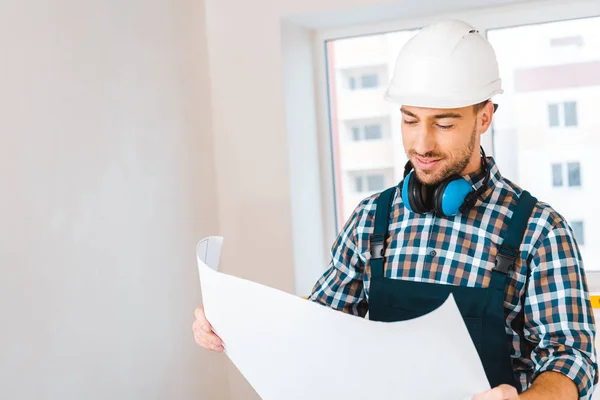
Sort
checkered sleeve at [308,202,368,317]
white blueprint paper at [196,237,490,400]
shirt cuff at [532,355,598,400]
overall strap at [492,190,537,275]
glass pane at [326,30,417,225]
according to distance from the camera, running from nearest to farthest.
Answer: white blueprint paper at [196,237,490,400], shirt cuff at [532,355,598,400], overall strap at [492,190,537,275], checkered sleeve at [308,202,368,317], glass pane at [326,30,417,225]

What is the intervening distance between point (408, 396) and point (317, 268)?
82.9 inches

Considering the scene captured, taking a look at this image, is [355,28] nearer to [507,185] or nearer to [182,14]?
[182,14]

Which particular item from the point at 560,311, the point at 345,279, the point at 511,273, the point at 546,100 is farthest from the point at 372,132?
the point at 560,311

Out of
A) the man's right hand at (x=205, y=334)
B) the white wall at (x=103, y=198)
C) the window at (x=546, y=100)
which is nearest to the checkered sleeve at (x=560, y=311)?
the man's right hand at (x=205, y=334)

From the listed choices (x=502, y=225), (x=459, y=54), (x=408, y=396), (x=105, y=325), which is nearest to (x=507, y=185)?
(x=502, y=225)

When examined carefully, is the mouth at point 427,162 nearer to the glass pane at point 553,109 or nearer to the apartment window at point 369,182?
the glass pane at point 553,109

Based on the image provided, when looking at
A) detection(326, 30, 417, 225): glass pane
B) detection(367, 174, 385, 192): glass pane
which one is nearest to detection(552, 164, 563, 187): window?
detection(326, 30, 417, 225): glass pane

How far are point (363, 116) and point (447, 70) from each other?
5.98ft

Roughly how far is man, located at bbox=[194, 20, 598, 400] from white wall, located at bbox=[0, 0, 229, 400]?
833 millimetres

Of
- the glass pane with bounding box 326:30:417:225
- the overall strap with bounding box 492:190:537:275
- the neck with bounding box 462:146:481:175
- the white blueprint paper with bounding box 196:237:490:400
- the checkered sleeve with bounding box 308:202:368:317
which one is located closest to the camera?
the white blueprint paper with bounding box 196:237:490:400

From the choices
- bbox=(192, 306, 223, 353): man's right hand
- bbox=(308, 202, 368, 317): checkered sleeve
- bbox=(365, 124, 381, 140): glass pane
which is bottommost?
bbox=(192, 306, 223, 353): man's right hand

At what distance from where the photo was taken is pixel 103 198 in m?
→ 2.42

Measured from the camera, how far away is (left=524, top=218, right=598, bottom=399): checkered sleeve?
1.31m

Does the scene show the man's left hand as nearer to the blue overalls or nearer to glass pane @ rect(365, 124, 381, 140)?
the blue overalls
